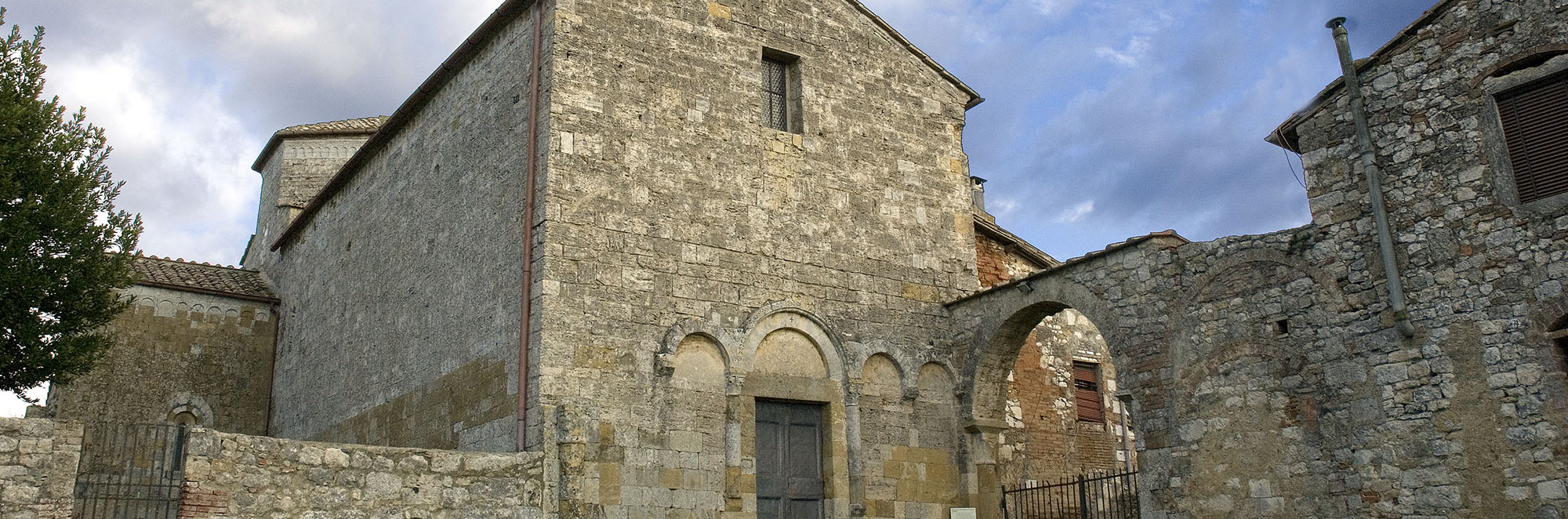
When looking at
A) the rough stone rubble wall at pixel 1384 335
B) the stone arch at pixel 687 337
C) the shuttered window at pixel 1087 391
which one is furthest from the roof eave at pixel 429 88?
the shuttered window at pixel 1087 391


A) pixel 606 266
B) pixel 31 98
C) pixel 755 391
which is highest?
pixel 31 98

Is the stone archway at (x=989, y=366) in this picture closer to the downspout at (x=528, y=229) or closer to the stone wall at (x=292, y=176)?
the downspout at (x=528, y=229)

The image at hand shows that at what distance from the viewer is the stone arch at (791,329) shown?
42.0ft

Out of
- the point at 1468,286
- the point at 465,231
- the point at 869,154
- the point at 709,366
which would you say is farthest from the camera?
the point at 869,154

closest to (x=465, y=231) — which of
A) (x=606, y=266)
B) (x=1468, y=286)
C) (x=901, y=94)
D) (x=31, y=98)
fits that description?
(x=606, y=266)

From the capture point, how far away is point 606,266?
12.1 meters

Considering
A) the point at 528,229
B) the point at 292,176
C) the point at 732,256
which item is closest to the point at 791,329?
the point at 732,256

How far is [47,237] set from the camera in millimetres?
12461

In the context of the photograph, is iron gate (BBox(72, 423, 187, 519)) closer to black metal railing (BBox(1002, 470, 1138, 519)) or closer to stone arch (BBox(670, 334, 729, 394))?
stone arch (BBox(670, 334, 729, 394))

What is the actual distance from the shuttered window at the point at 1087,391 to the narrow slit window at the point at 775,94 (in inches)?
231

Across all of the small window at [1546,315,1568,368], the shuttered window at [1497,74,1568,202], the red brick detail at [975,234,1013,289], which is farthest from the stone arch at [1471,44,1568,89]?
the red brick detail at [975,234,1013,289]

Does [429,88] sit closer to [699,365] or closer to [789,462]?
[699,365]

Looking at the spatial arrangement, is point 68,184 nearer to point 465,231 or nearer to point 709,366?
point 465,231

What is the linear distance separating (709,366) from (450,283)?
11.0ft
